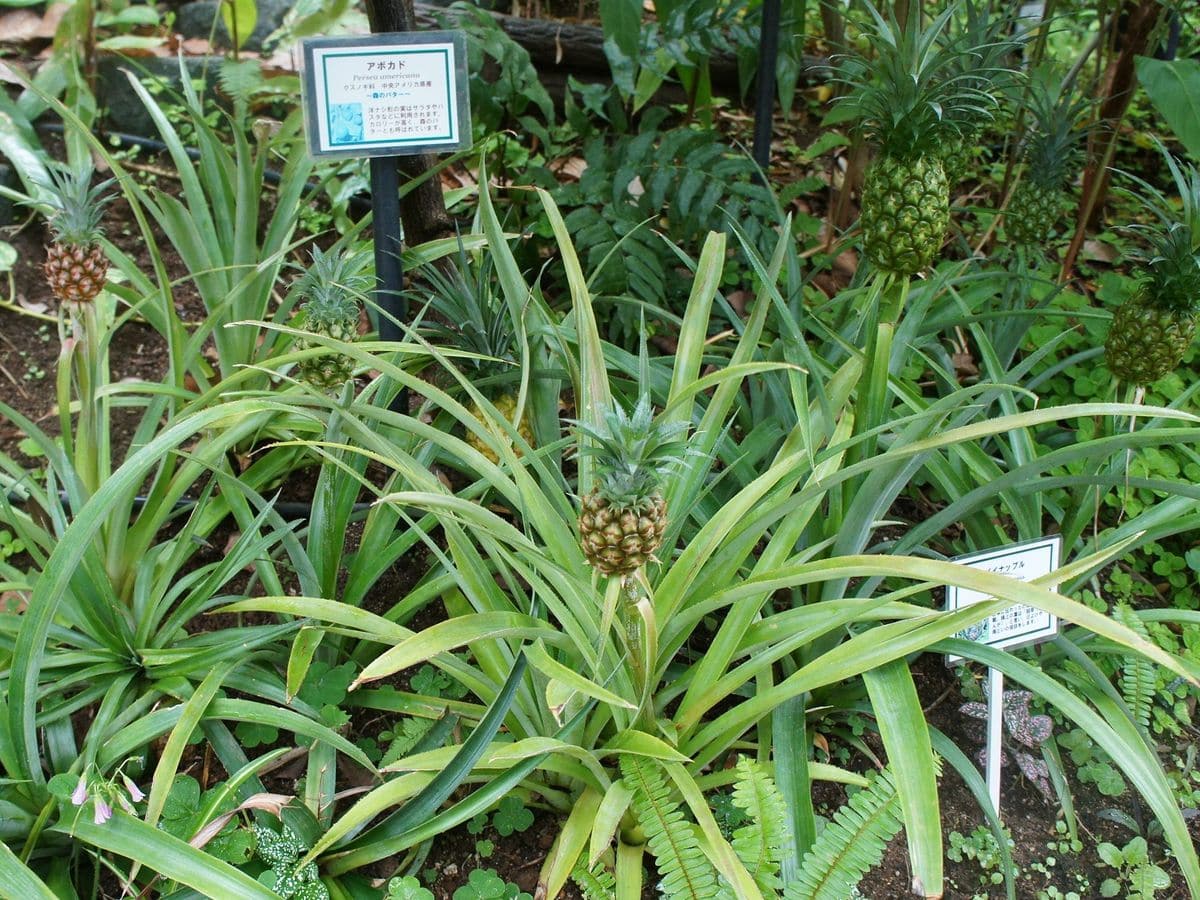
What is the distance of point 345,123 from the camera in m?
1.83

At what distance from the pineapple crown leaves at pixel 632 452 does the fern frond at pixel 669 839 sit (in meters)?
0.48

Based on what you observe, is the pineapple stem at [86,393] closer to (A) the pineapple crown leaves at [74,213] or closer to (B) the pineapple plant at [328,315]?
(A) the pineapple crown leaves at [74,213]

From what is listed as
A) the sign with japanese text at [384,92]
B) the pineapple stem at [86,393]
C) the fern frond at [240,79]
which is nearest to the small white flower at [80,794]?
the pineapple stem at [86,393]

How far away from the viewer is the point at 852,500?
1.72m

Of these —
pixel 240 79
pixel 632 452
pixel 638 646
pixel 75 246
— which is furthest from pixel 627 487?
pixel 240 79

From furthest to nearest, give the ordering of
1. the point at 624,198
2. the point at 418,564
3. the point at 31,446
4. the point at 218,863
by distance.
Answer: the point at 624,198 → the point at 31,446 → the point at 418,564 → the point at 218,863

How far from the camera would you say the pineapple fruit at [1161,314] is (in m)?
1.60

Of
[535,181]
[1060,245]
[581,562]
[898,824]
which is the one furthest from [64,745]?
[1060,245]

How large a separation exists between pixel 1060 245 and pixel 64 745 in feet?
9.72

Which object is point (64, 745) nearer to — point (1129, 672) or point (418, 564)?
point (418, 564)

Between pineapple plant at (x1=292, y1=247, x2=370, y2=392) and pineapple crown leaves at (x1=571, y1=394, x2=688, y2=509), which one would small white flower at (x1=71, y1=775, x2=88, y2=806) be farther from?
pineapple crown leaves at (x1=571, y1=394, x2=688, y2=509)

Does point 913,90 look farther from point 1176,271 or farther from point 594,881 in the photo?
point 594,881

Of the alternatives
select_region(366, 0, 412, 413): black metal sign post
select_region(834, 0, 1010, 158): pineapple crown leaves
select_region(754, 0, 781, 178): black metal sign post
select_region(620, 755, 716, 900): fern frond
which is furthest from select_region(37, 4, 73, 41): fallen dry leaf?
select_region(620, 755, 716, 900): fern frond

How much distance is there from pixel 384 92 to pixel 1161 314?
1423mm
